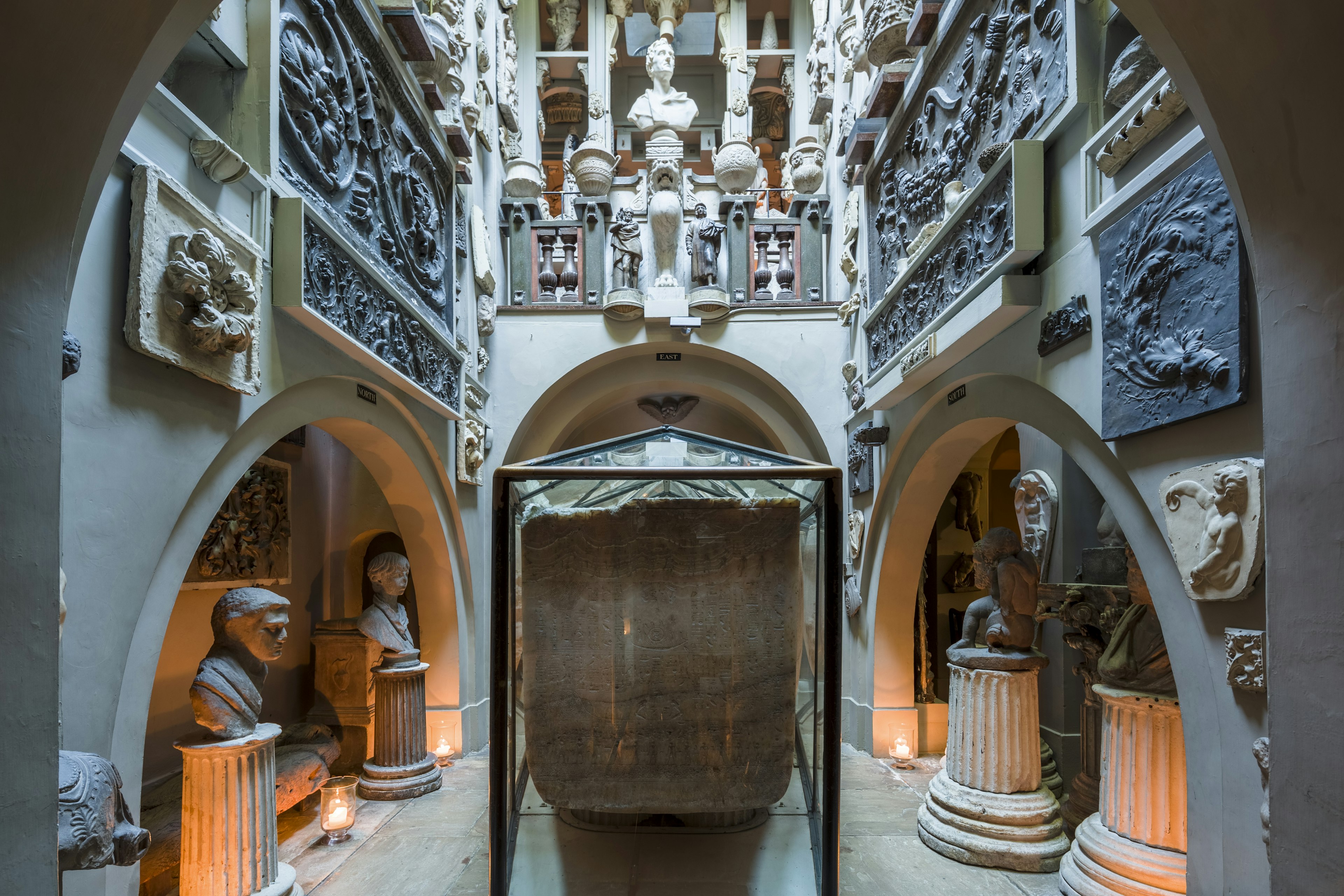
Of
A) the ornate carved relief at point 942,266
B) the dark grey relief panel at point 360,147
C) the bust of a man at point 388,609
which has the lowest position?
the bust of a man at point 388,609

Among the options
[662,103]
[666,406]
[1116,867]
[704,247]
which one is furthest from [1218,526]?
[662,103]

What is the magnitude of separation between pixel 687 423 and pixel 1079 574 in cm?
750

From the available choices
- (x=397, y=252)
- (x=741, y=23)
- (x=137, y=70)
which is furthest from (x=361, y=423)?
(x=741, y=23)

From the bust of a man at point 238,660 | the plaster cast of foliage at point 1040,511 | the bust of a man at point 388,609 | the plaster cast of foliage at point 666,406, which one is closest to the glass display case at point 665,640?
the bust of a man at point 238,660

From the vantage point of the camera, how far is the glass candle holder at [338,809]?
4.68 metres

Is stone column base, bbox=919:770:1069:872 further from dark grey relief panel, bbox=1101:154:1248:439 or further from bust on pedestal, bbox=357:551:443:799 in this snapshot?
bust on pedestal, bbox=357:551:443:799

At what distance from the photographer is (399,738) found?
579 cm

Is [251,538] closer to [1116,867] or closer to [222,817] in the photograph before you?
[222,817]

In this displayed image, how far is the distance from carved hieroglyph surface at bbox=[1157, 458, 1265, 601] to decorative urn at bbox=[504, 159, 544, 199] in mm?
7637

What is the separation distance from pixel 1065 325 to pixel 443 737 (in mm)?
5848

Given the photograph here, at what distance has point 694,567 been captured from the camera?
2840 mm

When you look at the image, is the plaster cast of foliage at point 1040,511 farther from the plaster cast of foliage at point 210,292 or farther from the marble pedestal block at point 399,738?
the plaster cast of foliage at point 210,292

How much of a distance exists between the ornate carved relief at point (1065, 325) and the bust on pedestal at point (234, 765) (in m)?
3.80

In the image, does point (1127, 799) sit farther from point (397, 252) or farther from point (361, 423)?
point (397, 252)
